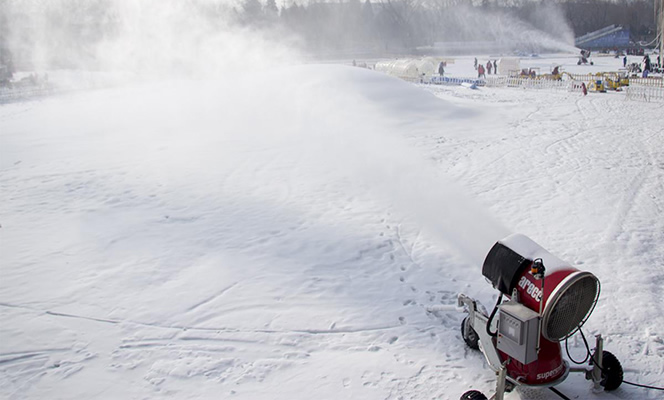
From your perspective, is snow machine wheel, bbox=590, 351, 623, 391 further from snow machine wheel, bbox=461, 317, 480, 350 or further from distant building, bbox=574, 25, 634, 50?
distant building, bbox=574, 25, 634, 50

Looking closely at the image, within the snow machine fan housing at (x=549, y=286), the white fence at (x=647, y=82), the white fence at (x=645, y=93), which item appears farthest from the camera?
the white fence at (x=647, y=82)

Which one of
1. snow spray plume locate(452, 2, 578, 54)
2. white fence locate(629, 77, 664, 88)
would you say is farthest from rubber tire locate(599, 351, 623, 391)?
snow spray plume locate(452, 2, 578, 54)

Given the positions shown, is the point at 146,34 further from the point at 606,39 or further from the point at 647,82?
the point at 606,39

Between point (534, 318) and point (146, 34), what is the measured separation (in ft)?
87.4

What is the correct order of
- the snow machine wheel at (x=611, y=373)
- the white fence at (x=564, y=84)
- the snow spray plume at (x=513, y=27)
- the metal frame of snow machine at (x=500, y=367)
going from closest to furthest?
the metal frame of snow machine at (x=500, y=367), the snow machine wheel at (x=611, y=373), the white fence at (x=564, y=84), the snow spray plume at (x=513, y=27)

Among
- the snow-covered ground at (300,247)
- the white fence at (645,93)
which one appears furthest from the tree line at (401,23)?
the white fence at (645,93)

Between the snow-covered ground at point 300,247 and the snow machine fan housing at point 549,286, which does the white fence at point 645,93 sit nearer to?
the snow-covered ground at point 300,247

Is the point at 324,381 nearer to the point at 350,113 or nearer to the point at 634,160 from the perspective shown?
the point at 634,160

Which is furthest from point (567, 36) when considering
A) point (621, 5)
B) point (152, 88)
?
point (152, 88)

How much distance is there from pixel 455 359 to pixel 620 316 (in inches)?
79.2

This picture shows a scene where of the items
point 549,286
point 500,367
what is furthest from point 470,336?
point 549,286

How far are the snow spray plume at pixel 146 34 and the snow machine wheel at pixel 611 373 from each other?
22475 mm

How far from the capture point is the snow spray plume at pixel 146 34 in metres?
23.9

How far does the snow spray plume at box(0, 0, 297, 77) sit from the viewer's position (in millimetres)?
23859
